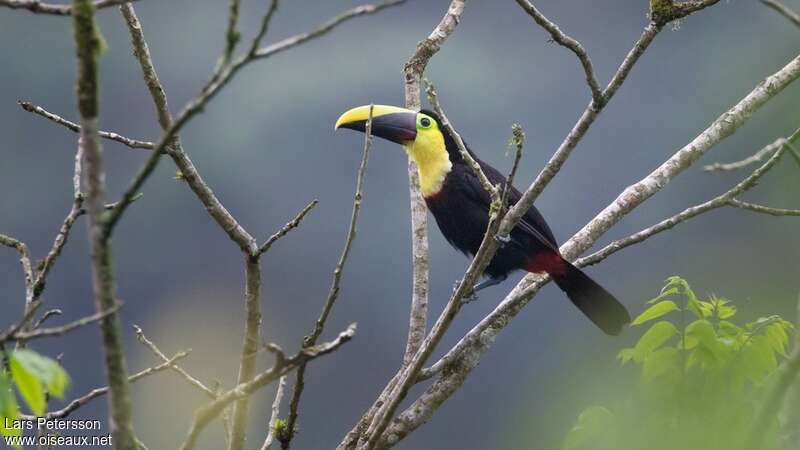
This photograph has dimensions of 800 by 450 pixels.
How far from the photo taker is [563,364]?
167 centimetres

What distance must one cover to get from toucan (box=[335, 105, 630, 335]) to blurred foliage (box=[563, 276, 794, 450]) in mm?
1658

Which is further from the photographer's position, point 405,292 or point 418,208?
point 405,292

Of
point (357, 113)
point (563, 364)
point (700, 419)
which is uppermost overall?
point (357, 113)

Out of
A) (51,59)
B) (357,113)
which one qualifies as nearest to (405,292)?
(51,59)

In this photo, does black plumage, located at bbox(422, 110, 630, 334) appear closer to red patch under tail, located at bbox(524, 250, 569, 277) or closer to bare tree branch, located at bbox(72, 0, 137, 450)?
red patch under tail, located at bbox(524, 250, 569, 277)

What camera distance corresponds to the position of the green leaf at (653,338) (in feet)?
7.40

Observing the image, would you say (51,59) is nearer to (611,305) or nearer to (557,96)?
(557,96)

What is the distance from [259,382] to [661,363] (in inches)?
32.3

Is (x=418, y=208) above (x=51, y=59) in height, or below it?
below

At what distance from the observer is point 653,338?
7.48ft

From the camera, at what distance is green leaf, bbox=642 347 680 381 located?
6.71ft

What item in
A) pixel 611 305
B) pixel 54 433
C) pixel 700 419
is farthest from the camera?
pixel 611 305

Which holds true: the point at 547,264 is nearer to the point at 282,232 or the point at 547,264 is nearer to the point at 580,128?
the point at 580,128

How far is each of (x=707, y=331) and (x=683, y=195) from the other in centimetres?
2116
